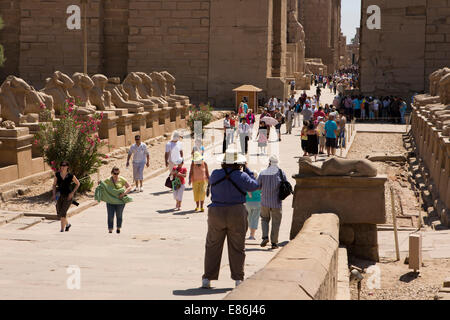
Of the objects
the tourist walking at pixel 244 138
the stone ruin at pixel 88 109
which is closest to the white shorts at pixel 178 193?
the stone ruin at pixel 88 109

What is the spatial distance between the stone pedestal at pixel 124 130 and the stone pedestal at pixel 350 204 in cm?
Answer: 1240

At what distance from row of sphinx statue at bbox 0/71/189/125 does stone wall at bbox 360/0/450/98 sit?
9.83 m

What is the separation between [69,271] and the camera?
303 inches

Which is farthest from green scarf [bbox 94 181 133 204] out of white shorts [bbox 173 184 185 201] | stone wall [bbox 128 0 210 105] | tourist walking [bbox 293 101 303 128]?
stone wall [bbox 128 0 210 105]

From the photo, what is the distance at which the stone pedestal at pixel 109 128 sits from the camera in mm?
19578

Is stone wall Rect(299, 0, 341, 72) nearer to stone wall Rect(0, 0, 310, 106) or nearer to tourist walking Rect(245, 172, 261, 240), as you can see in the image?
stone wall Rect(0, 0, 310, 106)

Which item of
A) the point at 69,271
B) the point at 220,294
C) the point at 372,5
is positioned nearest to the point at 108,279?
the point at 69,271

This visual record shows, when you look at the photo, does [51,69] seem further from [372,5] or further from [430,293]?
[430,293]

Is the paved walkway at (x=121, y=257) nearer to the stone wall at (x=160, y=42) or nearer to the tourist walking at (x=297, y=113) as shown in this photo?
the tourist walking at (x=297, y=113)

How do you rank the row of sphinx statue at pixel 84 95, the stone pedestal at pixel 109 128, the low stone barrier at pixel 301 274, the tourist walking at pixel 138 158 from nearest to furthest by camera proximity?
the low stone barrier at pixel 301 274 → the tourist walking at pixel 138 158 → the row of sphinx statue at pixel 84 95 → the stone pedestal at pixel 109 128

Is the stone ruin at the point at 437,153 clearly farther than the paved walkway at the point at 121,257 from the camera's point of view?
Yes

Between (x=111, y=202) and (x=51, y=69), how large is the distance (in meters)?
28.2

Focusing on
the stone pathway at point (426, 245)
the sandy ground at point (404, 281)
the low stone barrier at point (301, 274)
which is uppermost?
the low stone barrier at point (301, 274)

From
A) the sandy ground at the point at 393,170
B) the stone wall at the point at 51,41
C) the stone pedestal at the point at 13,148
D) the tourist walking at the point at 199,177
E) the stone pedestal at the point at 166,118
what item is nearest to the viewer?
the tourist walking at the point at 199,177
